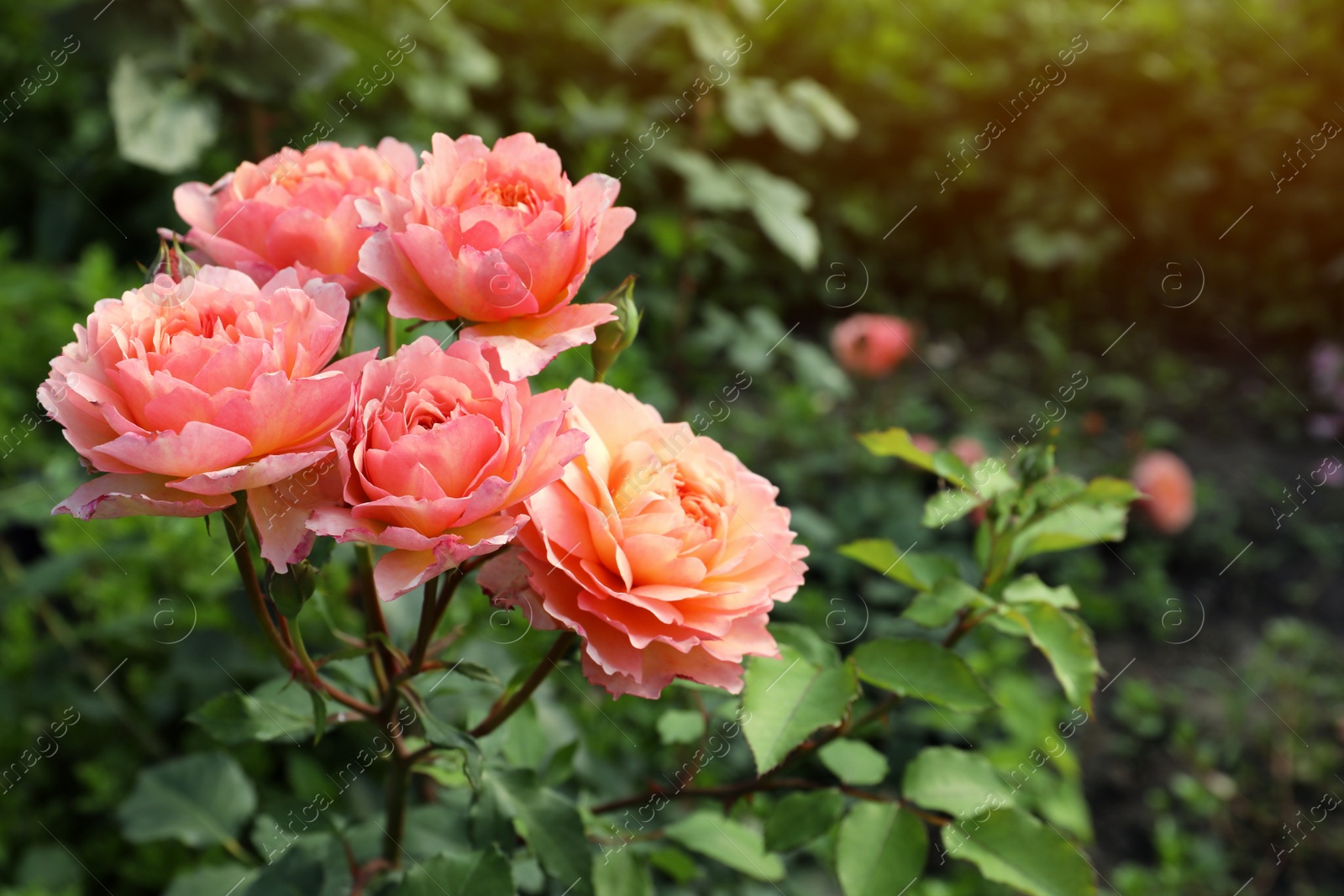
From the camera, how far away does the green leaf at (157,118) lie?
1.67 metres

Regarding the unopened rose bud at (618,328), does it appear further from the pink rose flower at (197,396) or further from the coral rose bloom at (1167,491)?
the coral rose bloom at (1167,491)

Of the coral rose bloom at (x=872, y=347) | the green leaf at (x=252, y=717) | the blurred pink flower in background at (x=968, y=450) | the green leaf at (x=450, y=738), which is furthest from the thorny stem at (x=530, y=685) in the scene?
the coral rose bloom at (x=872, y=347)

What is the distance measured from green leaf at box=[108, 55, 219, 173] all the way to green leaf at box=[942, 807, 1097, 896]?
1634mm

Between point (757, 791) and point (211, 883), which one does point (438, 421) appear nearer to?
point (757, 791)

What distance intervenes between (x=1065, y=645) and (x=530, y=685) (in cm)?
51

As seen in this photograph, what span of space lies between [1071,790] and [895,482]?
3.29 ft

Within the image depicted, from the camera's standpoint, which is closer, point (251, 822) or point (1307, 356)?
point (251, 822)

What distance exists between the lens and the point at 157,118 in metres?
1.72

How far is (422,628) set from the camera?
0.78 meters

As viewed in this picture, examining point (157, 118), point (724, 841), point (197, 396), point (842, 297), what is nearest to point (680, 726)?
point (724, 841)

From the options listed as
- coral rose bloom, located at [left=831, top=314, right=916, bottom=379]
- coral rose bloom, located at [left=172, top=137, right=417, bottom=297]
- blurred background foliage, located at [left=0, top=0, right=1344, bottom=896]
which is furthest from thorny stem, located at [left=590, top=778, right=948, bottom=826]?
coral rose bloom, located at [left=831, top=314, right=916, bottom=379]

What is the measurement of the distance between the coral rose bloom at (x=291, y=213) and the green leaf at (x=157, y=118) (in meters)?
1.03

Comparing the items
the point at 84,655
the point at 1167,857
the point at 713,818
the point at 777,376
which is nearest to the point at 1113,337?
the point at 777,376

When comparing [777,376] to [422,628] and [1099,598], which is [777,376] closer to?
[1099,598]
